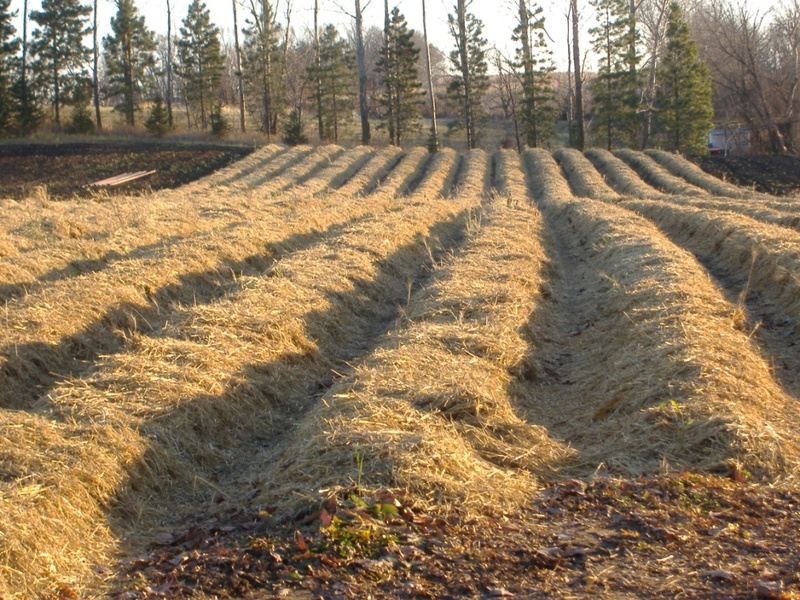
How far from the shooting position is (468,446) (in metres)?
5.58

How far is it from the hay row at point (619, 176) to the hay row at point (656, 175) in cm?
45

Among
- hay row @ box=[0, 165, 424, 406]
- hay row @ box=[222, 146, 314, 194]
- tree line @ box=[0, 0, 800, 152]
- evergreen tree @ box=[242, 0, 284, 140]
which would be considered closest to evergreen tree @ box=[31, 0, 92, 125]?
tree line @ box=[0, 0, 800, 152]

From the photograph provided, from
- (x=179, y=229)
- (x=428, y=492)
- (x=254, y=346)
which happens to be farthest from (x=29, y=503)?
(x=179, y=229)

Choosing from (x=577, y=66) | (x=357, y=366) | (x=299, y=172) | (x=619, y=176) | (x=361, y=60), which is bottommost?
(x=357, y=366)

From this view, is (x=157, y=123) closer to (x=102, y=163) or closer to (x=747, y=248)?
(x=102, y=163)

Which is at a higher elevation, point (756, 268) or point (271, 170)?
point (271, 170)

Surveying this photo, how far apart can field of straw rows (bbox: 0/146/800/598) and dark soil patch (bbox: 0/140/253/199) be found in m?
14.2

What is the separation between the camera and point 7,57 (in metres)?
49.8

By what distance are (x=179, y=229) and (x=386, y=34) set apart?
35.0 m

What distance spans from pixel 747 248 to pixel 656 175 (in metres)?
18.7

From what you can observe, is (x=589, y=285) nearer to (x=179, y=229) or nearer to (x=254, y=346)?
(x=254, y=346)

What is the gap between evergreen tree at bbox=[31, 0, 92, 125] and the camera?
165 feet

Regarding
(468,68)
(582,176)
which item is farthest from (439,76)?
(582,176)

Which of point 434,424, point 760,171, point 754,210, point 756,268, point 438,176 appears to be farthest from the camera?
point 760,171
